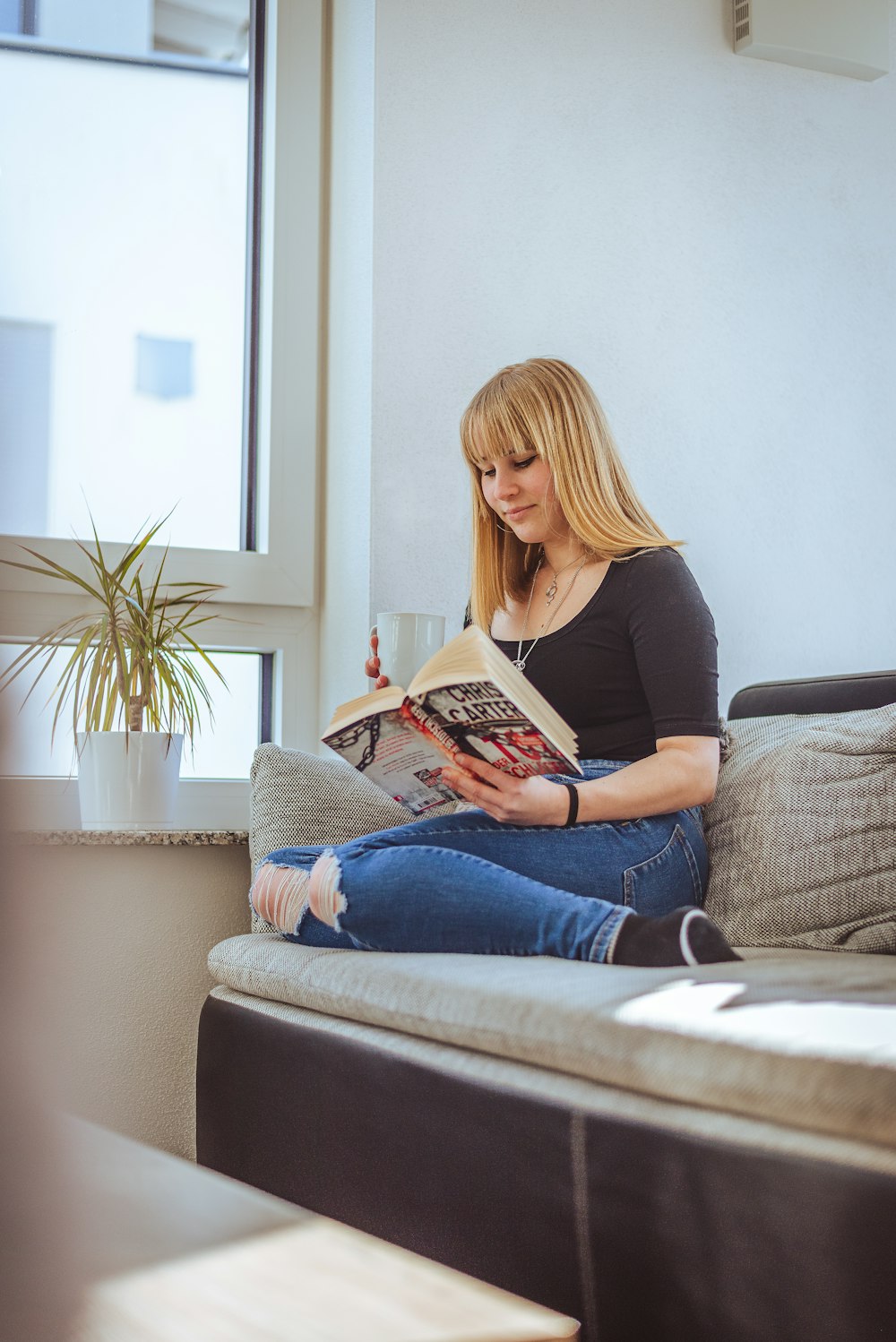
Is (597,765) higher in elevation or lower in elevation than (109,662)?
lower

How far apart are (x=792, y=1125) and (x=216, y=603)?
5.56ft

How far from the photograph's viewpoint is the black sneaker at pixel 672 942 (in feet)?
4.09

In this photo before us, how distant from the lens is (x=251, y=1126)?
160cm

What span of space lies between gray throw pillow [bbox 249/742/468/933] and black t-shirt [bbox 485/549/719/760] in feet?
0.92

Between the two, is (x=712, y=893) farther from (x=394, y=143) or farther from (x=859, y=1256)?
(x=394, y=143)

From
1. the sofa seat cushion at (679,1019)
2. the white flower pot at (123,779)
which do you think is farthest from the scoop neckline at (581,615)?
the white flower pot at (123,779)

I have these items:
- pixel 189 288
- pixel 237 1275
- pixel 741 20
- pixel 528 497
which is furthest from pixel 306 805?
pixel 741 20

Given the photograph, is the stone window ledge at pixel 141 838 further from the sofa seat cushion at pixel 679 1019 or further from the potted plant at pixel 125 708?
the sofa seat cushion at pixel 679 1019

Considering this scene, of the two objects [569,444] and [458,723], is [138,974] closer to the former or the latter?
[458,723]

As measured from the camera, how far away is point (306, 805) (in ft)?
6.00

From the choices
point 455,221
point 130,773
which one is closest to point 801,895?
point 130,773

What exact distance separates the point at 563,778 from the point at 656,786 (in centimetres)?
15

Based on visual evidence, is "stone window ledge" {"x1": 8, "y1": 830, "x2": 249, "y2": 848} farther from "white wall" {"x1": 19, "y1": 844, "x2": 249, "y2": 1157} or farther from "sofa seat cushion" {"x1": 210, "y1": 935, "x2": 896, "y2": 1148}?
"sofa seat cushion" {"x1": 210, "y1": 935, "x2": 896, "y2": 1148}

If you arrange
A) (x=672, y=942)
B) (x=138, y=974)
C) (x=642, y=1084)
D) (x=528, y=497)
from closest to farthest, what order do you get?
(x=642, y=1084) → (x=672, y=942) → (x=528, y=497) → (x=138, y=974)
